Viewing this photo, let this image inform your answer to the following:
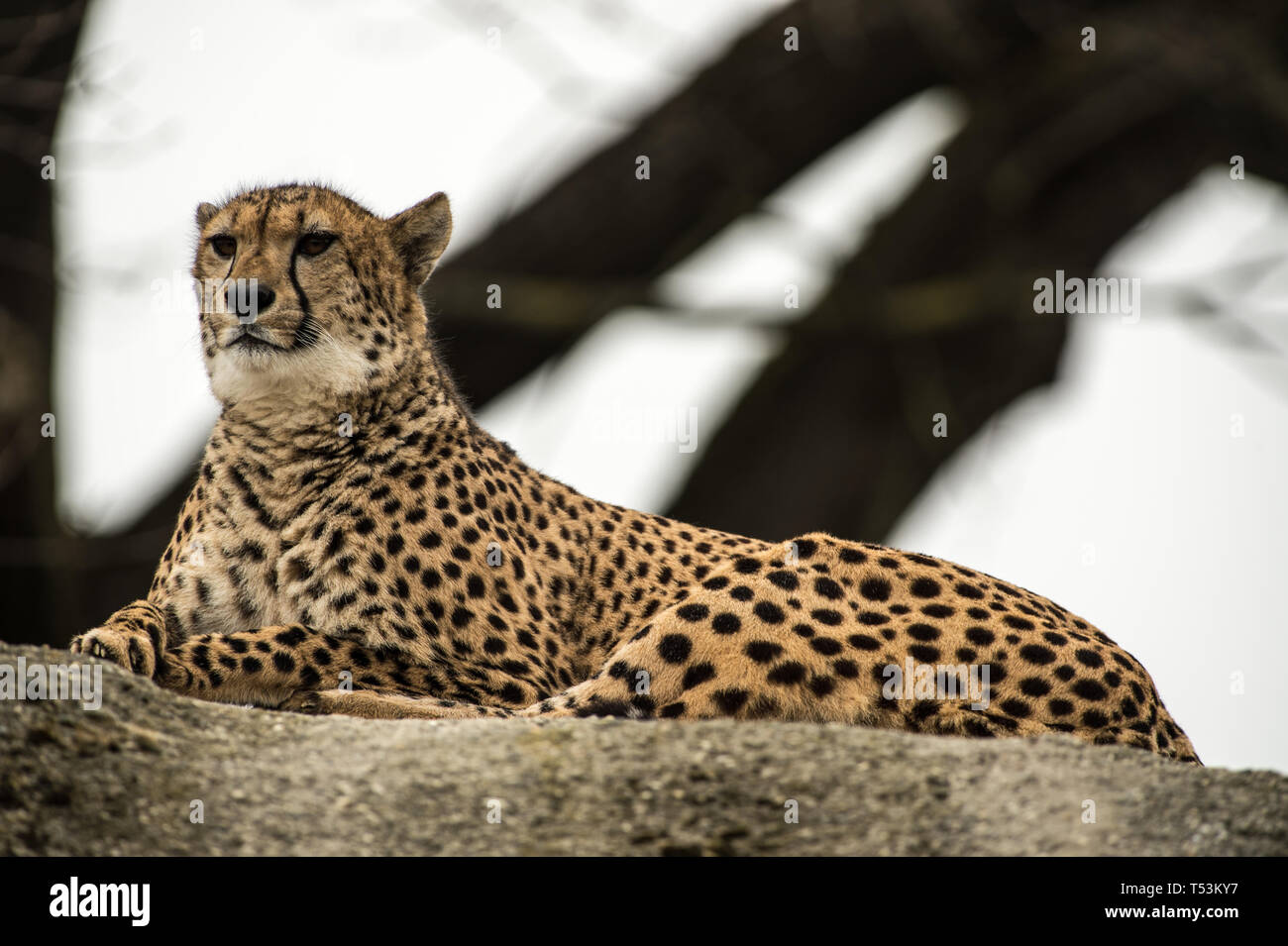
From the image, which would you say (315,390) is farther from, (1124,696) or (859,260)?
(859,260)

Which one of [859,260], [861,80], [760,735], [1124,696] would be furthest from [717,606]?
[861,80]

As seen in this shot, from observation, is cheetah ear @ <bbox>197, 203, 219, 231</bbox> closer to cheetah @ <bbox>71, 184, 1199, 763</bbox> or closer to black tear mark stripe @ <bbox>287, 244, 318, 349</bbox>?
cheetah @ <bbox>71, 184, 1199, 763</bbox>

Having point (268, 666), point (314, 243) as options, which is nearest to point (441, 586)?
point (268, 666)

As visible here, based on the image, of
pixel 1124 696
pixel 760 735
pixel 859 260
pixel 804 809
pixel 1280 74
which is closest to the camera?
pixel 804 809

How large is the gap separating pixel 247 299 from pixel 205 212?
1180 millimetres

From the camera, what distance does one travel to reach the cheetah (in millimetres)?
7520

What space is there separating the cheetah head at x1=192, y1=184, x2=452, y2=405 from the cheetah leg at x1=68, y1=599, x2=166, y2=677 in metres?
1.33

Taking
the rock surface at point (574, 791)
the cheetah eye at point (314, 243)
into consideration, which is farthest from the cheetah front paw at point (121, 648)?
the cheetah eye at point (314, 243)

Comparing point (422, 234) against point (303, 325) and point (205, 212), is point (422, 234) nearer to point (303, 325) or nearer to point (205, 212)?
point (205, 212)

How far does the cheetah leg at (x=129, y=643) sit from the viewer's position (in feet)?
24.0

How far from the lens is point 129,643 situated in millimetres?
7488
